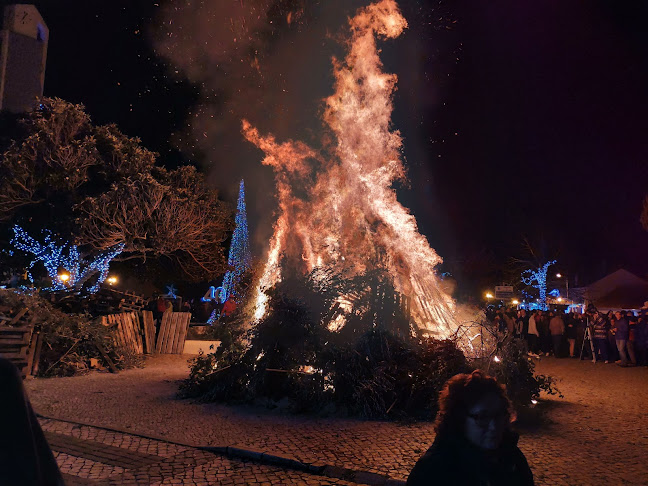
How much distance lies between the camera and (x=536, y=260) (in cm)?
4244

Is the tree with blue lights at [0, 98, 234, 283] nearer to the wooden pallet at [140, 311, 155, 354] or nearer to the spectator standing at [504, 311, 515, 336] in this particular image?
the wooden pallet at [140, 311, 155, 354]

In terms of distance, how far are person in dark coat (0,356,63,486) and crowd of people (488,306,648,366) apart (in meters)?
14.3

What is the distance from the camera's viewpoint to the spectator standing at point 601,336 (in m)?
16.8

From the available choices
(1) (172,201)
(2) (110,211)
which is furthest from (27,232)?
(1) (172,201)

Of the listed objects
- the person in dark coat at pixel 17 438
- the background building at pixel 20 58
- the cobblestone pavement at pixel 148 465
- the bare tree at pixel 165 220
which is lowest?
the cobblestone pavement at pixel 148 465

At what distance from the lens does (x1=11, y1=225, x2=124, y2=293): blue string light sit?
17359 mm

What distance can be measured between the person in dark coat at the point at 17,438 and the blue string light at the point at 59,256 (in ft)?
55.3

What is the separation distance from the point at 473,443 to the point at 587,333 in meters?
18.1

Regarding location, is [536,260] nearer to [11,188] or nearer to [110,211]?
[110,211]

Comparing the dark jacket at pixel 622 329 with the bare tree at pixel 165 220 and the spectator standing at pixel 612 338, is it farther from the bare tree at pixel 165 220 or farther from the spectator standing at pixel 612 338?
the bare tree at pixel 165 220

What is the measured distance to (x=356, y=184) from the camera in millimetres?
13969

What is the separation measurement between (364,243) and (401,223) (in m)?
1.12

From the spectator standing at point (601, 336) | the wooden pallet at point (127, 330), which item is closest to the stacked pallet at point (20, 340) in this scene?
the wooden pallet at point (127, 330)

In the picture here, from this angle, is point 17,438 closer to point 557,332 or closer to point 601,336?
point 601,336
